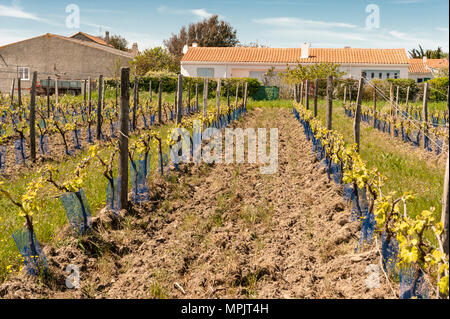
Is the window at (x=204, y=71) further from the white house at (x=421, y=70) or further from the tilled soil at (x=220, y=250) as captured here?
the tilled soil at (x=220, y=250)

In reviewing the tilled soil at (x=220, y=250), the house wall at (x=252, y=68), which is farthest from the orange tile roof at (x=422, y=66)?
the tilled soil at (x=220, y=250)

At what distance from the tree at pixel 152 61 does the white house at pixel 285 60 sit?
8.50 feet

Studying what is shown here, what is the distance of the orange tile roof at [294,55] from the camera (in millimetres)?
40875

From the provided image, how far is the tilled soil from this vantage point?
424 centimetres

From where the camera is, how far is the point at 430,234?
5.11 meters

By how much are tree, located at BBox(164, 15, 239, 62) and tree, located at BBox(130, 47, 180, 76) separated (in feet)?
34.8

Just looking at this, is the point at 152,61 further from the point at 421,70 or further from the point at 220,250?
the point at 220,250

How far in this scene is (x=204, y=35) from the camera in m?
56.5

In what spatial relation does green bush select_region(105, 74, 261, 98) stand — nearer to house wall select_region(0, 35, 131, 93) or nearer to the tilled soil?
house wall select_region(0, 35, 131, 93)

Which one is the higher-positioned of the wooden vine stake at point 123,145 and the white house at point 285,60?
the white house at point 285,60

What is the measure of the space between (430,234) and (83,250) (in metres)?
3.93

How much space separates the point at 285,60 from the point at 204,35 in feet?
61.4

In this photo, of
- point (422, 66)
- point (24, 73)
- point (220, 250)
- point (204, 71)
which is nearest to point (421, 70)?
point (422, 66)
